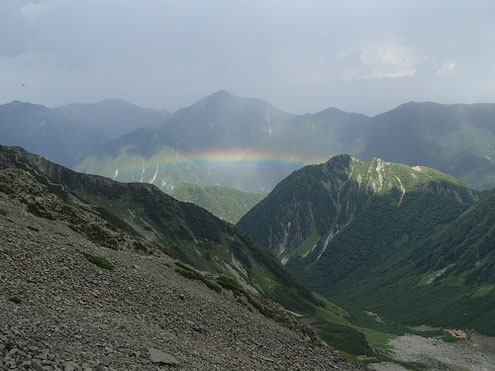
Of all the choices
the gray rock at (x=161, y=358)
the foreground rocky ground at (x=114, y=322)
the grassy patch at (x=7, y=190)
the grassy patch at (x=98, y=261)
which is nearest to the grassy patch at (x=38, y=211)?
the grassy patch at (x=7, y=190)

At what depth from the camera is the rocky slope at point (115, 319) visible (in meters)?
26.1

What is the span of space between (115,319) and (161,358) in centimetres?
613

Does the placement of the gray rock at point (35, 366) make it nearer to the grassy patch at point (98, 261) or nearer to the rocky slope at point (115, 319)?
the rocky slope at point (115, 319)

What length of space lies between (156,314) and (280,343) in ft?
62.1

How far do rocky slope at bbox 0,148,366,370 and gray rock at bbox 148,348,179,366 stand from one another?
0.08 metres

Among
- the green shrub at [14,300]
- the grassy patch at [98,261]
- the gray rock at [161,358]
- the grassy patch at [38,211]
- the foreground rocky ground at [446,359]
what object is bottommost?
the foreground rocky ground at [446,359]

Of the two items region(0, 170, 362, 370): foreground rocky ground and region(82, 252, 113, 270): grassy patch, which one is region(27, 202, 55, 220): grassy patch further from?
region(82, 252, 113, 270): grassy patch

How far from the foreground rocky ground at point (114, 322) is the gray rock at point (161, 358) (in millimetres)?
91

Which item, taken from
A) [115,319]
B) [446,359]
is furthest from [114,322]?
[446,359]

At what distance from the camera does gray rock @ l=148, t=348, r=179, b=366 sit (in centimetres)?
3115

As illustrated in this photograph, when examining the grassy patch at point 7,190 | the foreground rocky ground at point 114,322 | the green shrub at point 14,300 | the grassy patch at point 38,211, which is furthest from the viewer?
the grassy patch at point 7,190

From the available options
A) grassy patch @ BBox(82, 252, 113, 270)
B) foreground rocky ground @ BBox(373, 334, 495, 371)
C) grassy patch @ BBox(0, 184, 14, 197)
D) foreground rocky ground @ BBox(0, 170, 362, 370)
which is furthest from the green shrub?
foreground rocky ground @ BBox(373, 334, 495, 371)

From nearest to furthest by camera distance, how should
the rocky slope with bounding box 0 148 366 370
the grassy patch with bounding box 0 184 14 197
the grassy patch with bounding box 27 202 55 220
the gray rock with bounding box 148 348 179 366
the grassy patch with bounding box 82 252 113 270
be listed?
the rocky slope with bounding box 0 148 366 370
the gray rock with bounding box 148 348 179 366
the grassy patch with bounding box 82 252 113 270
the grassy patch with bounding box 27 202 55 220
the grassy patch with bounding box 0 184 14 197

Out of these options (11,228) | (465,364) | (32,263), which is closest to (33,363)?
(32,263)
